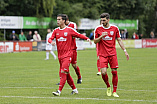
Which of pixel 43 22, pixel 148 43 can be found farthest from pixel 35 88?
pixel 148 43

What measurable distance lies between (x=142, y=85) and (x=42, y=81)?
3555mm

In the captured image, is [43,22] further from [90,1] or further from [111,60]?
[111,60]

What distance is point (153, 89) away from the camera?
11.8 metres

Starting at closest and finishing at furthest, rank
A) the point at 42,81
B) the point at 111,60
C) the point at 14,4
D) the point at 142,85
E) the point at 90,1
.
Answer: the point at 111,60, the point at 142,85, the point at 42,81, the point at 14,4, the point at 90,1

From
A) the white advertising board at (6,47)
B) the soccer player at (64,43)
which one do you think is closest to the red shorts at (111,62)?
the soccer player at (64,43)

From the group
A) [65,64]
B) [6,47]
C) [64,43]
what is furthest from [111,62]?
[6,47]

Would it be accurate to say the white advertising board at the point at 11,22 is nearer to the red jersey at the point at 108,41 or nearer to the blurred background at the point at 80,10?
the blurred background at the point at 80,10

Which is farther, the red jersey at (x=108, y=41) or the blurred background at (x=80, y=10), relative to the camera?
the blurred background at (x=80, y=10)

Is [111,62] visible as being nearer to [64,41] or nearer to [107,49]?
[107,49]

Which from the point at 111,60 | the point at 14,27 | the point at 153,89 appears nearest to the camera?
the point at 111,60

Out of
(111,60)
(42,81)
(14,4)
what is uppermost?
(14,4)

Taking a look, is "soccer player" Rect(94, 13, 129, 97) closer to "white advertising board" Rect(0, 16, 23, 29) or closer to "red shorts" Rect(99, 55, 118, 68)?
"red shorts" Rect(99, 55, 118, 68)

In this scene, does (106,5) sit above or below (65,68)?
above

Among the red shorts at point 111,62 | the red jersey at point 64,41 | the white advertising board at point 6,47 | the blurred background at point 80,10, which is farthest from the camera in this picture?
the blurred background at point 80,10
